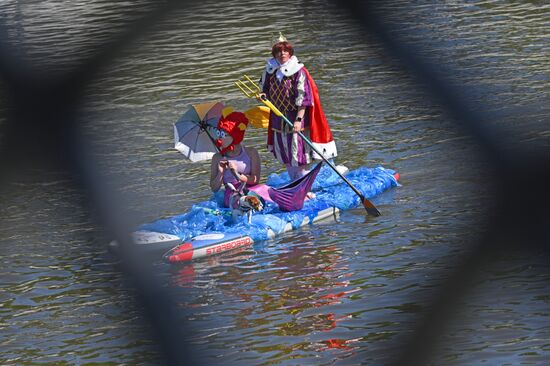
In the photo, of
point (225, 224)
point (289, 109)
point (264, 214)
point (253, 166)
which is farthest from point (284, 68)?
point (225, 224)

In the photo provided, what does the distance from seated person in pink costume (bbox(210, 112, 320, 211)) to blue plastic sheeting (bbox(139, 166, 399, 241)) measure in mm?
81

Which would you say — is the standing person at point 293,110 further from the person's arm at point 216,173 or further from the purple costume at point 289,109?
the person's arm at point 216,173

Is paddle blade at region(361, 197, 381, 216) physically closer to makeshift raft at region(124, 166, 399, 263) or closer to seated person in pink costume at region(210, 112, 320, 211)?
makeshift raft at region(124, 166, 399, 263)

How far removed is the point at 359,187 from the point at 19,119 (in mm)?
5810

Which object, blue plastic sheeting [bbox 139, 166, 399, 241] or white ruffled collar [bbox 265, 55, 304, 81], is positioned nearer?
blue plastic sheeting [bbox 139, 166, 399, 241]

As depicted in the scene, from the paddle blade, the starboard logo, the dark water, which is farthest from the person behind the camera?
the paddle blade

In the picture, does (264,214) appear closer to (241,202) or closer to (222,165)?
(241,202)

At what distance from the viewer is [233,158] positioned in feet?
20.6

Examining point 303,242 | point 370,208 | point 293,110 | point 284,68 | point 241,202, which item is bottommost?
point 303,242

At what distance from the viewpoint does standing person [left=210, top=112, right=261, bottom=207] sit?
6.18 meters

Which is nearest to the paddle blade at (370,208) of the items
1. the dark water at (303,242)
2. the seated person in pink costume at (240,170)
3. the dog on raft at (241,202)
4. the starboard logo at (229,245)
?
the dark water at (303,242)

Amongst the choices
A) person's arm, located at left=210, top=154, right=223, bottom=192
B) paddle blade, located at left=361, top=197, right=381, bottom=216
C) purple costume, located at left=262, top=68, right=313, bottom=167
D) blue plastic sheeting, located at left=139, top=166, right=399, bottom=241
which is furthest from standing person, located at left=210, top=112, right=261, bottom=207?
paddle blade, located at left=361, top=197, right=381, bottom=216

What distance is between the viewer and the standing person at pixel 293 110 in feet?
20.7

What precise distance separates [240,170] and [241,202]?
210 millimetres
